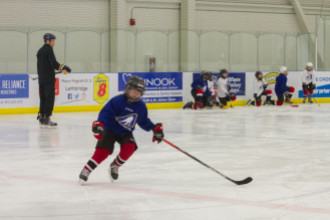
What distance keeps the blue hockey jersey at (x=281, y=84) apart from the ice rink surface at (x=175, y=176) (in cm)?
637

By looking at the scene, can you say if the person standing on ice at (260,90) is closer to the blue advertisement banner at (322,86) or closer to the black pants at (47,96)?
the blue advertisement banner at (322,86)

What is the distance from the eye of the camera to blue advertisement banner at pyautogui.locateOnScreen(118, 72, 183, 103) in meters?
15.3

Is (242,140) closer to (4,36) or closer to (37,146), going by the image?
(37,146)

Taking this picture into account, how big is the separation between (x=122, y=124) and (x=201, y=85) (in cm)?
1019

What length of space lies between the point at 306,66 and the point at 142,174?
12628 mm

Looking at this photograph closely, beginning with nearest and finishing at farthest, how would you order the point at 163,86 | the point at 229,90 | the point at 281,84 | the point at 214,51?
the point at 163,86 → the point at 229,90 → the point at 281,84 → the point at 214,51

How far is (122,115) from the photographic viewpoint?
5.18 m

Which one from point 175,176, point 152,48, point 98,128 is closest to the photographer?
point 98,128

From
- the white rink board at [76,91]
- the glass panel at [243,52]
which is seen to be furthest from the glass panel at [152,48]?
the glass panel at [243,52]

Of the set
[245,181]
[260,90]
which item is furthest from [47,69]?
[260,90]

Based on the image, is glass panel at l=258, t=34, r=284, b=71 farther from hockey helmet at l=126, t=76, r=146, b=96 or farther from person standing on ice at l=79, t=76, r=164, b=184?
hockey helmet at l=126, t=76, r=146, b=96

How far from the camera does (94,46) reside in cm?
1650

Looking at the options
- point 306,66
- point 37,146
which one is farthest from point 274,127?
point 306,66

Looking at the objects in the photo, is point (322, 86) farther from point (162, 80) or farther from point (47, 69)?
point (47, 69)
